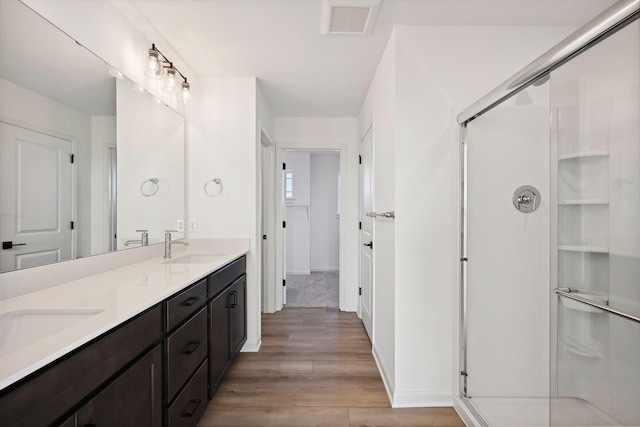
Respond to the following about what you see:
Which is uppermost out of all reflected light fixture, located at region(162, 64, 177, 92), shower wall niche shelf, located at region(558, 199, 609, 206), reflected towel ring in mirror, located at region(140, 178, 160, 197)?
reflected light fixture, located at region(162, 64, 177, 92)

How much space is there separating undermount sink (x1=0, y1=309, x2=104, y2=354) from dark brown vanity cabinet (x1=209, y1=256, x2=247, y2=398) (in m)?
0.81

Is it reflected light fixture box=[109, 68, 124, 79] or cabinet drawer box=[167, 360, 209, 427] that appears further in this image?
reflected light fixture box=[109, 68, 124, 79]

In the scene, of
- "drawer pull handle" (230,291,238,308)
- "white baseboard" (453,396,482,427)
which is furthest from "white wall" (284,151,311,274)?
"white baseboard" (453,396,482,427)

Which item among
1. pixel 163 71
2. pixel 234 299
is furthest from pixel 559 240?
pixel 163 71

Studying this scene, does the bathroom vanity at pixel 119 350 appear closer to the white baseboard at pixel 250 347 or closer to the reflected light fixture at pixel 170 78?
the white baseboard at pixel 250 347

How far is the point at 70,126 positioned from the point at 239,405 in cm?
185

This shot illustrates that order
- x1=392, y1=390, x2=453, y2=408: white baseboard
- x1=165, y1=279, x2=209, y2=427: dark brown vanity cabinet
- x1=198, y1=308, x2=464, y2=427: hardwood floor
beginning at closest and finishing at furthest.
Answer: x1=165, y1=279, x2=209, y2=427: dark brown vanity cabinet < x1=198, y1=308, x2=464, y2=427: hardwood floor < x1=392, y1=390, x2=453, y2=408: white baseboard

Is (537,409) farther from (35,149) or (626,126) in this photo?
(35,149)

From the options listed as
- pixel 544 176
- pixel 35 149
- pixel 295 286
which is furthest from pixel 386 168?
pixel 295 286

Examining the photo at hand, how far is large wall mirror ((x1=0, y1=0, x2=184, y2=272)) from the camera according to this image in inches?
46.5

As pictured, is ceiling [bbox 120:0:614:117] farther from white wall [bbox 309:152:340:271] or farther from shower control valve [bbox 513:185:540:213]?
white wall [bbox 309:152:340:271]

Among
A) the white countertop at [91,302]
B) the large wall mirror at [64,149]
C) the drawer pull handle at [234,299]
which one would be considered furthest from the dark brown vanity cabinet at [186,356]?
the large wall mirror at [64,149]

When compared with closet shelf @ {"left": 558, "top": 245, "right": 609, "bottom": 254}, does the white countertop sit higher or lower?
lower

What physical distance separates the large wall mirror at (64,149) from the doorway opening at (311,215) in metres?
3.92
